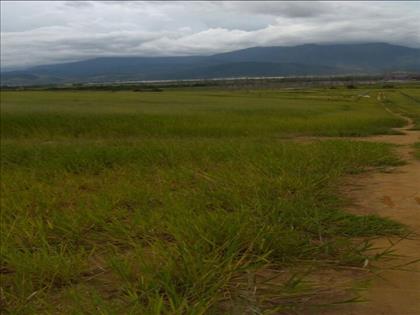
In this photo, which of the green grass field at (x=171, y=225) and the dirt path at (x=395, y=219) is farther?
the green grass field at (x=171, y=225)

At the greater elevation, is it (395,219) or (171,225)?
(171,225)

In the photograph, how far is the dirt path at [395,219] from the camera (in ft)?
8.99

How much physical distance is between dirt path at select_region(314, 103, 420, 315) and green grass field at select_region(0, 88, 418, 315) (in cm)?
23

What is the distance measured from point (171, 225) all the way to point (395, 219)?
214cm

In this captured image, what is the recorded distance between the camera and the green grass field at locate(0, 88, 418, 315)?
9.46 ft

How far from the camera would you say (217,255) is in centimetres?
320

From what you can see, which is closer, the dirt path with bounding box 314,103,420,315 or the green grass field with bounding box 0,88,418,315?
the dirt path with bounding box 314,103,420,315

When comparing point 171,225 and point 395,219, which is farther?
point 395,219

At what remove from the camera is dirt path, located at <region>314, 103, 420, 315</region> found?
2740 millimetres

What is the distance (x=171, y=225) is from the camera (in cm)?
383

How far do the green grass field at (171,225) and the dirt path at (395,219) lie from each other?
0.74 feet

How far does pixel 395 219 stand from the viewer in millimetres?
4539

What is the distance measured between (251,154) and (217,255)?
5.19 metres

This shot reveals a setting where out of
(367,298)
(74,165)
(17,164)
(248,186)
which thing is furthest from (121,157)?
(367,298)
